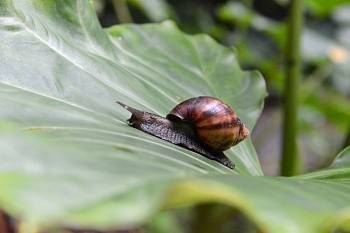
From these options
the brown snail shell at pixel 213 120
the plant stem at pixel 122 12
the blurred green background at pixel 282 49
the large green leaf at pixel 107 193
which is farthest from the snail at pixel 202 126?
the plant stem at pixel 122 12

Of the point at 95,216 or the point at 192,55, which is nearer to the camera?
the point at 95,216

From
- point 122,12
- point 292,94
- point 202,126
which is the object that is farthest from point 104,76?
point 122,12

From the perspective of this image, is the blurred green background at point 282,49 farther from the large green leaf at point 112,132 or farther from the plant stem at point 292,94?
the large green leaf at point 112,132

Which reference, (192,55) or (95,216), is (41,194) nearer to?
(95,216)

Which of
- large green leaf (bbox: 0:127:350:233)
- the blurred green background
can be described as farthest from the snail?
the blurred green background

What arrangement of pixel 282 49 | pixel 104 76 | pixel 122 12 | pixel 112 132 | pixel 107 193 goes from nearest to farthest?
1. pixel 107 193
2. pixel 112 132
3. pixel 104 76
4. pixel 282 49
5. pixel 122 12

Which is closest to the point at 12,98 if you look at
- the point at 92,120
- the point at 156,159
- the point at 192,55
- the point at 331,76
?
the point at 92,120

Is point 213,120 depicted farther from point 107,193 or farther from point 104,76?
point 107,193
